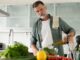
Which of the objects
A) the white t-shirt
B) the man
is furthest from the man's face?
the white t-shirt

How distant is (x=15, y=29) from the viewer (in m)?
7.38

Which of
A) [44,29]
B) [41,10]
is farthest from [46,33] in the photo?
[41,10]

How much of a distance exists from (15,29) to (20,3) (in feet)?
2.95

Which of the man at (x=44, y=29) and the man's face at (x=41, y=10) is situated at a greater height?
the man's face at (x=41, y=10)

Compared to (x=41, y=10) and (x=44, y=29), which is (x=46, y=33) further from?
(x=41, y=10)

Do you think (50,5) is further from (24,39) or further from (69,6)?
(24,39)

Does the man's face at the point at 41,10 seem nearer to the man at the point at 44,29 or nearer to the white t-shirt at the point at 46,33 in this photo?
the man at the point at 44,29

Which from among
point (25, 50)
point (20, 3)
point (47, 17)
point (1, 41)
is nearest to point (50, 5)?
point (20, 3)

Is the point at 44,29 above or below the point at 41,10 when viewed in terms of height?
below

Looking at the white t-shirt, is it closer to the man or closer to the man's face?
the man

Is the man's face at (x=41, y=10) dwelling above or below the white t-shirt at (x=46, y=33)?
above

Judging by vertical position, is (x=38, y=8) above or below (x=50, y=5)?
below

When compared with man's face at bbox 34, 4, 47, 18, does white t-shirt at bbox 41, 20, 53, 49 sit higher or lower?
lower

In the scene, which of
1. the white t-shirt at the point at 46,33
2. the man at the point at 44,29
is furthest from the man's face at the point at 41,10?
the white t-shirt at the point at 46,33
